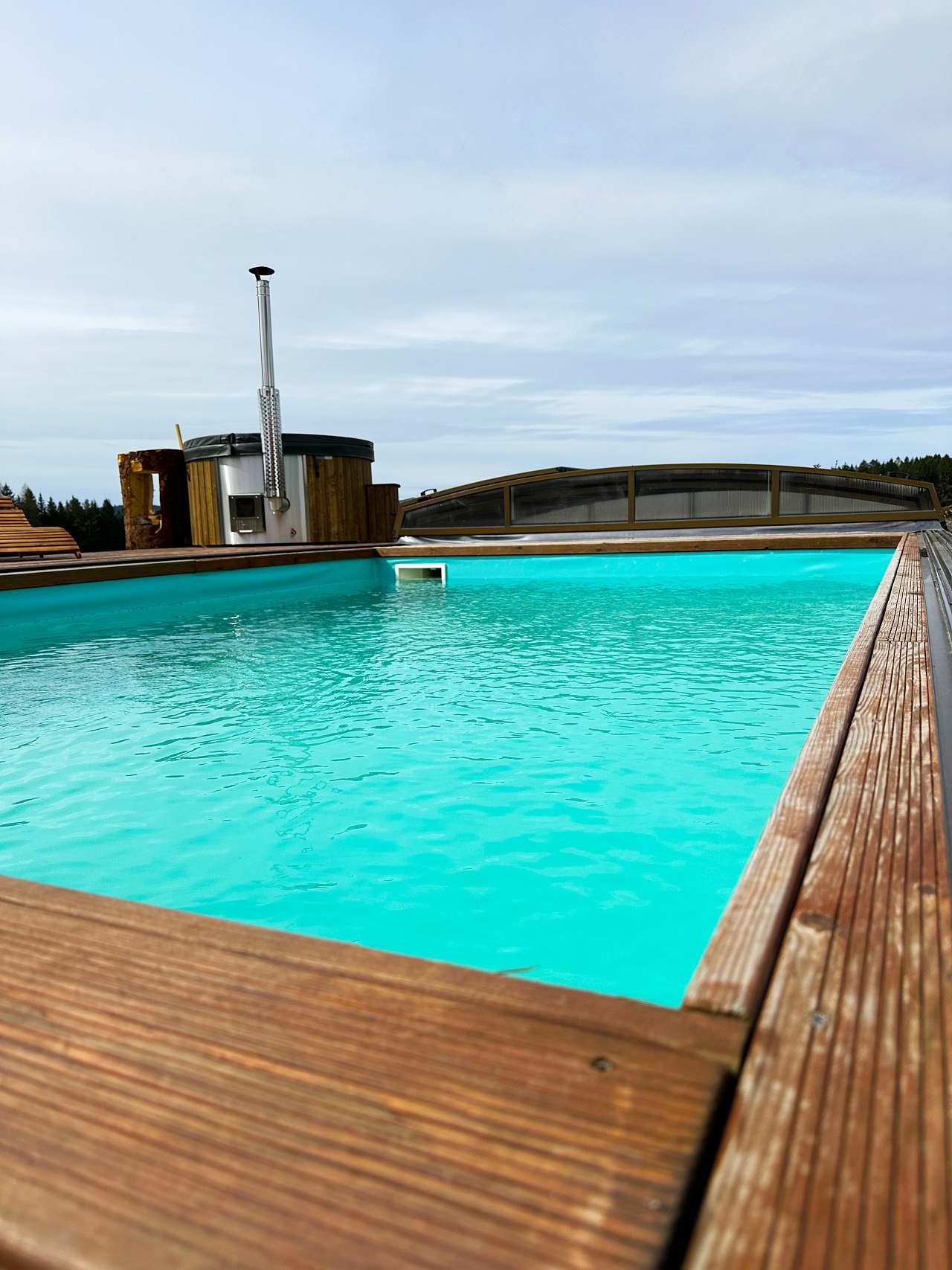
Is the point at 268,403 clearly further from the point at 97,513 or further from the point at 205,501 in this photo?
the point at 97,513

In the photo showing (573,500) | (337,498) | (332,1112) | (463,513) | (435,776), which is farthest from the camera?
(463,513)

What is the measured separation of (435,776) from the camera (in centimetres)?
303

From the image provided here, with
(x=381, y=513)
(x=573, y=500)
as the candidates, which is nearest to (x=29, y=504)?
(x=381, y=513)

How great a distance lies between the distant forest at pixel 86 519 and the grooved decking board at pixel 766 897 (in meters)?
22.1

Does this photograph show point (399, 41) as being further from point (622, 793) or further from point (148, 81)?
point (622, 793)

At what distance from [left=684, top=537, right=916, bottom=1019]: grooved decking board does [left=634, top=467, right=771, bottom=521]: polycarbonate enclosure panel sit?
12328 millimetres

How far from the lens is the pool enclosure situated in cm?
1289

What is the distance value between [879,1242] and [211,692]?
4325 millimetres

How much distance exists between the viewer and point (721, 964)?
2.36 feet

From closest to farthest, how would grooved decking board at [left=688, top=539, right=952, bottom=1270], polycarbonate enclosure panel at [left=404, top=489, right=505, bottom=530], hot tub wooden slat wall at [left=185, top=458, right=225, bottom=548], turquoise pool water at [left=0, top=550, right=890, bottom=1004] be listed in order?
grooved decking board at [left=688, top=539, right=952, bottom=1270] → turquoise pool water at [left=0, top=550, right=890, bottom=1004] → hot tub wooden slat wall at [left=185, top=458, right=225, bottom=548] → polycarbonate enclosure panel at [left=404, top=489, right=505, bottom=530]

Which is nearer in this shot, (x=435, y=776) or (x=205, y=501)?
(x=435, y=776)

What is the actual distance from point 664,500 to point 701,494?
602 mm

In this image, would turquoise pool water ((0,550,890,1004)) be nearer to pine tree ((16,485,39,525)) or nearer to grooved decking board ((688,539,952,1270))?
grooved decking board ((688,539,952,1270))

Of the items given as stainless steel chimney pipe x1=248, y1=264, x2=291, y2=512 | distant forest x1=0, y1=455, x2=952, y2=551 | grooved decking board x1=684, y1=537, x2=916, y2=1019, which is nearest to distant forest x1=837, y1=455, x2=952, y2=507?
distant forest x1=0, y1=455, x2=952, y2=551
